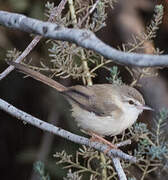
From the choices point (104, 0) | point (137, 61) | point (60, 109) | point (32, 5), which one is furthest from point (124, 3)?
point (137, 61)

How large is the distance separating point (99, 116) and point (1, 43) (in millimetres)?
2228

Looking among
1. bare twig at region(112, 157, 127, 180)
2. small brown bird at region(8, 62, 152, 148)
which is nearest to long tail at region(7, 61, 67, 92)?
small brown bird at region(8, 62, 152, 148)

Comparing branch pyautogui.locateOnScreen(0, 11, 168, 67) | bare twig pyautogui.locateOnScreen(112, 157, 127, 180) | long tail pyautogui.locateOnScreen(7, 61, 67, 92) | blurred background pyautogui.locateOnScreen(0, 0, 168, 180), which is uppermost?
branch pyautogui.locateOnScreen(0, 11, 168, 67)

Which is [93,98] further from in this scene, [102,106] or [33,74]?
[33,74]

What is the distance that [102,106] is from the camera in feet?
12.8

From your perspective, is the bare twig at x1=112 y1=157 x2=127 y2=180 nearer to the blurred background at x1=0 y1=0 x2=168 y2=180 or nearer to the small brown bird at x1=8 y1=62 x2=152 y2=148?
the small brown bird at x1=8 y1=62 x2=152 y2=148

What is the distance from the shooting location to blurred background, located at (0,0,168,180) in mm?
5523

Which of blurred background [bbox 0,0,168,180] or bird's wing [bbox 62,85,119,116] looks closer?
bird's wing [bbox 62,85,119,116]

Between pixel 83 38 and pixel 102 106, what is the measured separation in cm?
207

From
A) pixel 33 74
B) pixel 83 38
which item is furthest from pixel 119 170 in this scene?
pixel 83 38

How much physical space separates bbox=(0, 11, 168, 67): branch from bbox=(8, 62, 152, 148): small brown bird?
1.55 m

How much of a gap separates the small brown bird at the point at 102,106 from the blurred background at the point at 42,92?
1223mm

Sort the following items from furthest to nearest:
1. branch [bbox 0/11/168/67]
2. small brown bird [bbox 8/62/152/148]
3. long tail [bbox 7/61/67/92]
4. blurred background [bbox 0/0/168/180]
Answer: blurred background [bbox 0/0/168/180], small brown bird [bbox 8/62/152/148], long tail [bbox 7/61/67/92], branch [bbox 0/11/168/67]

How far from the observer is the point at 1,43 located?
222 inches
